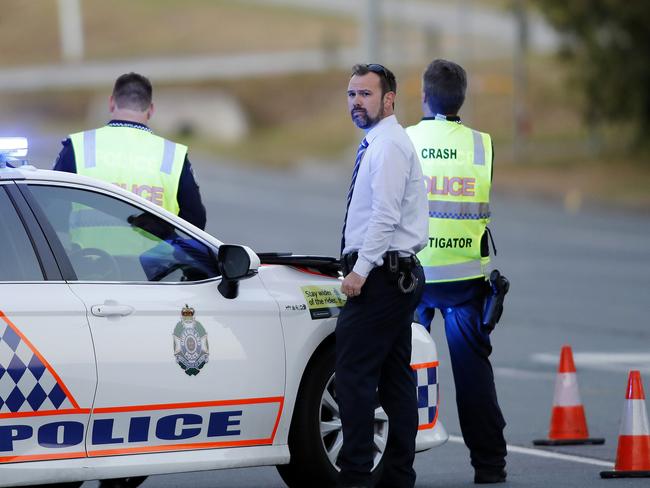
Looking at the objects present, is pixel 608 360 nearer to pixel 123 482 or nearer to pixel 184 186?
pixel 184 186

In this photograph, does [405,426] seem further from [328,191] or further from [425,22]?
[425,22]

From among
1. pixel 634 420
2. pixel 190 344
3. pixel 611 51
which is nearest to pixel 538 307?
pixel 634 420

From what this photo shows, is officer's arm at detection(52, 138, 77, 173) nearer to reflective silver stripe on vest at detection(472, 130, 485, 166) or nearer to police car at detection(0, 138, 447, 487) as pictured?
police car at detection(0, 138, 447, 487)

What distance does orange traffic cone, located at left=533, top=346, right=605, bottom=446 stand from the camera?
845 cm

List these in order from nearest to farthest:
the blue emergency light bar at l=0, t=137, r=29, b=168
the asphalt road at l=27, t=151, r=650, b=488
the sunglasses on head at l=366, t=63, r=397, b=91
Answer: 1. the blue emergency light bar at l=0, t=137, r=29, b=168
2. the sunglasses on head at l=366, t=63, r=397, b=91
3. the asphalt road at l=27, t=151, r=650, b=488

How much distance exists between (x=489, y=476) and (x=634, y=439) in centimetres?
72

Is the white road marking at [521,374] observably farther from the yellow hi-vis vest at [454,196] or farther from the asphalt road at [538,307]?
the yellow hi-vis vest at [454,196]

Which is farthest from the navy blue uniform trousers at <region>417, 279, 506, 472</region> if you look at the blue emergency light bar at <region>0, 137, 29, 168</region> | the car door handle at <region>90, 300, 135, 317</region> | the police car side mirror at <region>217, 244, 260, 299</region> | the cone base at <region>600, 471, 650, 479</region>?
the blue emergency light bar at <region>0, 137, 29, 168</region>

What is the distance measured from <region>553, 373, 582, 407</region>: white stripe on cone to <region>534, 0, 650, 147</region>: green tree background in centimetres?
2640

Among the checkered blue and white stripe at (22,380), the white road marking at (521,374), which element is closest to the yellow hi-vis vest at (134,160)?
the checkered blue and white stripe at (22,380)

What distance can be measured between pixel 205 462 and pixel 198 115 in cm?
5422

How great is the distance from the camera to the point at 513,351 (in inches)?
488

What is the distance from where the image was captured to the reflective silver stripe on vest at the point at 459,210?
295 inches

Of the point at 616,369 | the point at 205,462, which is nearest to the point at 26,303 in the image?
the point at 205,462
